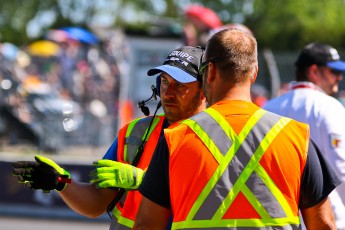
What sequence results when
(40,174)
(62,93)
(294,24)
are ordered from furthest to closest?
(294,24), (62,93), (40,174)

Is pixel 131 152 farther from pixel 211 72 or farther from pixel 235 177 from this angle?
pixel 235 177

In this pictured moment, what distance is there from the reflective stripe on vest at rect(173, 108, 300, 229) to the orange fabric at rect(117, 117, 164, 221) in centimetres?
77

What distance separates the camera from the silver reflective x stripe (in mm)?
3426

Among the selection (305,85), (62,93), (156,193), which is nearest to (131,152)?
(156,193)

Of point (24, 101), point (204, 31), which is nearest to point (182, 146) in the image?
point (204, 31)

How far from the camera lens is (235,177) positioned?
3439 millimetres

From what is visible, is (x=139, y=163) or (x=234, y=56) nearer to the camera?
(x=234, y=56)

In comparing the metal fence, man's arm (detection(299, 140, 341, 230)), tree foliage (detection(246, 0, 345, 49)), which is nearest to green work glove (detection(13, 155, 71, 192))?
man's arm (detection(299, 140, 341, 230))

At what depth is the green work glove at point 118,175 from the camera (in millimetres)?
4137

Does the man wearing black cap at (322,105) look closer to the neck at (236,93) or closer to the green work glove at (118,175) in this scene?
the green work glove at (118,175)

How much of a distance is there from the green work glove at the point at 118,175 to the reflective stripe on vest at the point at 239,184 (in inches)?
27.1

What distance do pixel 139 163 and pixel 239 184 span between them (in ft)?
3.25

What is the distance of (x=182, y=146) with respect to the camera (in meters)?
3.45

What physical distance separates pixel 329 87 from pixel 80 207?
90.3 inches
